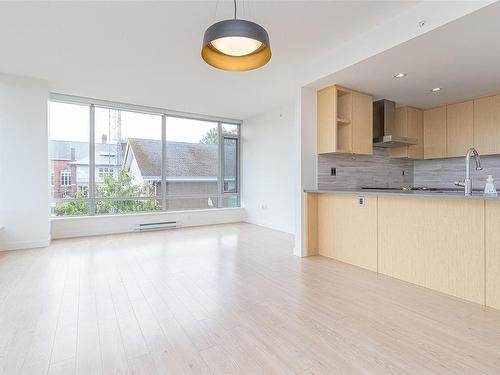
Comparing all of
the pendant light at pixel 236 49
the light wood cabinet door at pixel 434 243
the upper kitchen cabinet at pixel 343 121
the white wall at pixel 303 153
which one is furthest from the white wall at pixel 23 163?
the light wood cabinet door at pixel 434 243

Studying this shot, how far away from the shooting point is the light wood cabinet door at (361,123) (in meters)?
3.96

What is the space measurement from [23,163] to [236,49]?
4280mm

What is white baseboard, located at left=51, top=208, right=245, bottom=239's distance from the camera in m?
5.12

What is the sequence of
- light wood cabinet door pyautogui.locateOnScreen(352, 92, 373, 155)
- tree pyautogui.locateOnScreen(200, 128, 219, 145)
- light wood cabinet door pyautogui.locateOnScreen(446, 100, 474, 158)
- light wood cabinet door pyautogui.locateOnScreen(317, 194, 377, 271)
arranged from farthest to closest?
tree pyautogui.locateOnScreen(200, 128, 219, 145), light wood cabinet door pyautogui.locateOnScreen(446, 100, 474, 158), light wood cabinet door pyautogui.locateOnScreen(352, 92, 373, 155), light wood cabinet door pyautogui.locateOnScreen(317, 194, 377, 271)

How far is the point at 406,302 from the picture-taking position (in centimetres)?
243

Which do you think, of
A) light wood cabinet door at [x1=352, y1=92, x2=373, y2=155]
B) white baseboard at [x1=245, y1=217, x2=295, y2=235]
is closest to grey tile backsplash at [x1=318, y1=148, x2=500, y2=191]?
light wood cabinet door at [x1=352, y1=92, x2=373, y2=155]

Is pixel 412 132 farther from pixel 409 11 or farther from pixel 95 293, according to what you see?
pixel 95 293

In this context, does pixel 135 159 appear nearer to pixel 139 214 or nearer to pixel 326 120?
pixel 139 214

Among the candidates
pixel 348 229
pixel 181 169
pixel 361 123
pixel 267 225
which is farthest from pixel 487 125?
pixel 181 169

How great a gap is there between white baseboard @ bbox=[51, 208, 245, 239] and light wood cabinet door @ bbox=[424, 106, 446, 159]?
440 centimetres

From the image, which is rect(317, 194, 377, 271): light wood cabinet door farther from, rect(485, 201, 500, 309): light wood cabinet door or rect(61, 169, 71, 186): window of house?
rect(61, 169, 71, 186): window of house

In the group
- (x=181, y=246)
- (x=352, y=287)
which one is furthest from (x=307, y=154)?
(x=181, y=246)

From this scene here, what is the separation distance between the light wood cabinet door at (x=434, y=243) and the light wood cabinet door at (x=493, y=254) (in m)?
0.04

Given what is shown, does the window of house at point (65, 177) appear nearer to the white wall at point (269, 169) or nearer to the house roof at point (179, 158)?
the house roof at point (179, 158)
